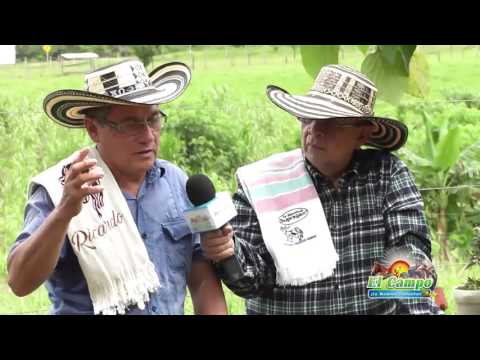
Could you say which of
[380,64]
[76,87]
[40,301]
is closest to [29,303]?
[40,301]

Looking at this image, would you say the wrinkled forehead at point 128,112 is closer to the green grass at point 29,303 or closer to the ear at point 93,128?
the ear at point 93,128

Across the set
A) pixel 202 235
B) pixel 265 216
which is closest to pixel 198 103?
pixel 265 216

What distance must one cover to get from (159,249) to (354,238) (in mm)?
664

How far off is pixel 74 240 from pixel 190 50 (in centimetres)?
135

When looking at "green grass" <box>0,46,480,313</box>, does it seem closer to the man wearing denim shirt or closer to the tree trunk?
the tree trunk

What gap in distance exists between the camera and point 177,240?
3.00 meters

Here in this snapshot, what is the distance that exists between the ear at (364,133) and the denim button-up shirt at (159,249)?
63 centimetres

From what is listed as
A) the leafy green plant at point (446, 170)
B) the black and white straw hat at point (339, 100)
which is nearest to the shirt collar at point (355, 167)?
the black and white straw hat at point (339, 100)

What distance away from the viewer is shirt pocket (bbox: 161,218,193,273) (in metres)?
3.00

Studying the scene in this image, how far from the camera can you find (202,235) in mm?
2859

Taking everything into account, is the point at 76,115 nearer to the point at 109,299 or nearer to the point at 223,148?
the point at 109,299

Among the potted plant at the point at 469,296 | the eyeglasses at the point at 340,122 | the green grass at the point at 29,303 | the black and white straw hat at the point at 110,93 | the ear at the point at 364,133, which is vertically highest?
the black and white straw hat at the point at 110,93

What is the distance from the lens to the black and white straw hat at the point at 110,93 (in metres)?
2.89

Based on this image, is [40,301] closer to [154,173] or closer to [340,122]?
[154,173]
